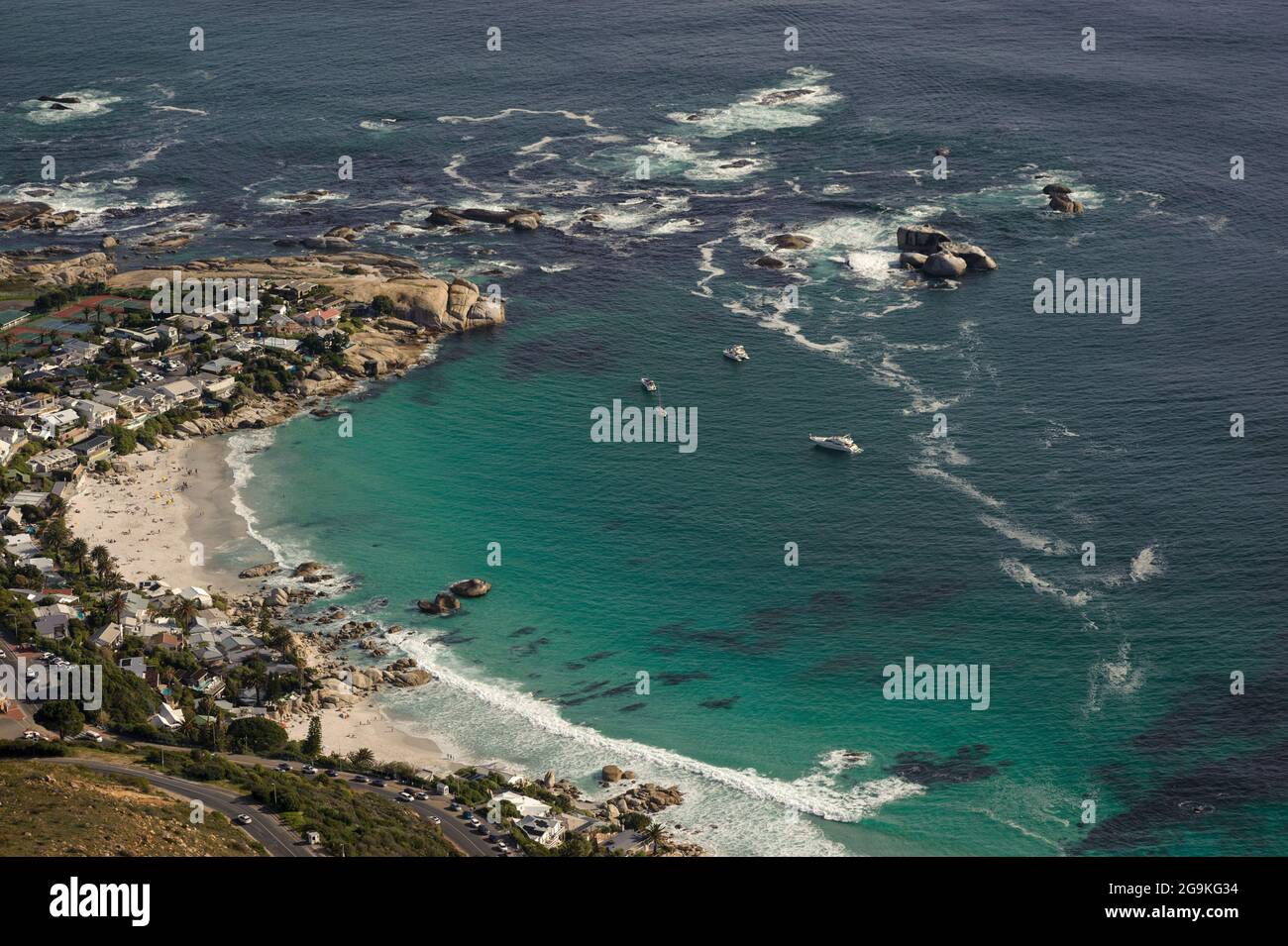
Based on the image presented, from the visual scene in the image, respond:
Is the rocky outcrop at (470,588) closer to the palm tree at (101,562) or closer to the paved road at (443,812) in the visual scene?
the paved road at (443,812)

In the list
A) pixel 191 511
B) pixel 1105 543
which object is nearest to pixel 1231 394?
Answer: pixel 1105 543

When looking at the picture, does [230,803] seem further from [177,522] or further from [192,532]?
[177,522]

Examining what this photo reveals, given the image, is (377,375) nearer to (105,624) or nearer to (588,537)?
(588,537)

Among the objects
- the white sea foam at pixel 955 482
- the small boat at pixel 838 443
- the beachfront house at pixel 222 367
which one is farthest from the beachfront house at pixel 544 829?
the beachfront house at pixel 222 367

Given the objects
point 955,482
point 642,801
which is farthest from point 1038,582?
point 642,801
